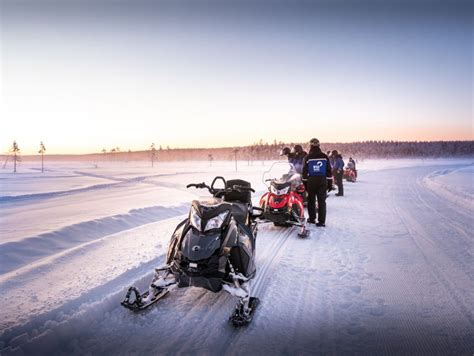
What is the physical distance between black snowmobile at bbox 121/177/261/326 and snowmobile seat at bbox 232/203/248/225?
0.79 m

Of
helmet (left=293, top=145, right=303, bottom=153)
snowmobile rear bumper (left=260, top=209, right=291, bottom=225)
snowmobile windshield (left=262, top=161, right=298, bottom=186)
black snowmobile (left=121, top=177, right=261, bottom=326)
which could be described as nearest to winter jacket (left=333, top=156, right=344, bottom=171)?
helmet (left=293, top=145, right=303, bottom=153)

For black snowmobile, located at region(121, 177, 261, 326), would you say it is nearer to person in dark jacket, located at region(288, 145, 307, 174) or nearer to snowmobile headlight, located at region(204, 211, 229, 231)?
snowmobile headlight, located at region(204, 211, 229, 231)

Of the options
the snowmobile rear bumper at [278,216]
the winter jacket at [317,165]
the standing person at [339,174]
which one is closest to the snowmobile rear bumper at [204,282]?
the snowmobile rear bumper at [278,216]

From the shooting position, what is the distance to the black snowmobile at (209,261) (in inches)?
125

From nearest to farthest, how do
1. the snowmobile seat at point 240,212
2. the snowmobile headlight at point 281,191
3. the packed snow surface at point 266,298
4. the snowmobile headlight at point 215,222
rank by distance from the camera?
the packed snow surface at point 266,298 < the snowmobile headlight at point 215,222 < the snowmobile seat at point 240,212 < the snowmobile headlight at point 281,191

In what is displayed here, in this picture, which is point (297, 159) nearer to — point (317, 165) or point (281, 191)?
point (317, 165)

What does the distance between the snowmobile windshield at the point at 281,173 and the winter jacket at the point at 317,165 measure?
1.48 ft

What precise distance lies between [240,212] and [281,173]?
3.66m

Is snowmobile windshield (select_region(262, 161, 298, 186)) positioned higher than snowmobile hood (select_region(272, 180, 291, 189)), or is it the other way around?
snowmobile windshield (select_region(262, 161, 298, 186))

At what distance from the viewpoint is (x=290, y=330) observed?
9.89ft

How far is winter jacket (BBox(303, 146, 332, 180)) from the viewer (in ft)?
24.7

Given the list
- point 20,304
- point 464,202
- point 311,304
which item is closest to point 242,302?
point 311,304

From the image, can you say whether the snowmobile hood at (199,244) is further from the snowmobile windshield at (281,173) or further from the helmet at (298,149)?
the helmet at (298,149)

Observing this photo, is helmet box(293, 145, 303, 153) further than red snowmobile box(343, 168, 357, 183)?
No
